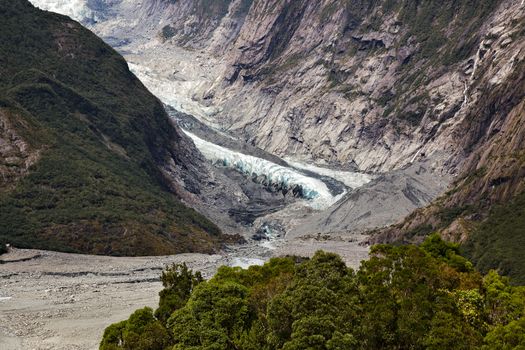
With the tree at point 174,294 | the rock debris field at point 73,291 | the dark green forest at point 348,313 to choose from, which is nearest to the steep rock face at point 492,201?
the rock debris field at point 73,291

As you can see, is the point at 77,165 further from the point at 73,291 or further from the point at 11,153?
the point at 73,291

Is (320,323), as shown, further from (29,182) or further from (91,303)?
(29,182)

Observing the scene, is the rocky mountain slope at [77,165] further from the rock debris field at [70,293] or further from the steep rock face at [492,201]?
the steep rock face at [492,201]

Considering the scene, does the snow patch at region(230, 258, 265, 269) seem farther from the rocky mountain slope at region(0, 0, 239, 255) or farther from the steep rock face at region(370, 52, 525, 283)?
the steep rock face at region(370, 52, 525, 283)

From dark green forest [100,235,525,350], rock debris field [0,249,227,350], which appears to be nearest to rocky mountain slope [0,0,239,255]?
rock debris field [0,249,227,350]

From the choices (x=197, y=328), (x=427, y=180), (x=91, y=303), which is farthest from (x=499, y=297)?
(x=427, y=180)
